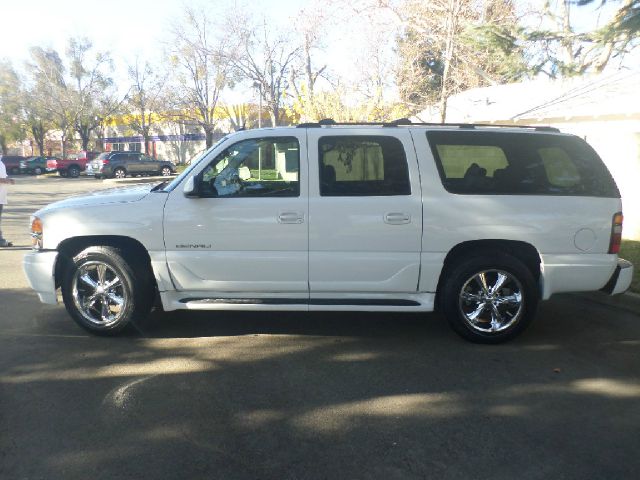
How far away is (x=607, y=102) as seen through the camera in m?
13.1

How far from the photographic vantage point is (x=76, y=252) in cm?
503

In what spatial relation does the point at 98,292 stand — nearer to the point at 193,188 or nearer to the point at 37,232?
the point at 37,232

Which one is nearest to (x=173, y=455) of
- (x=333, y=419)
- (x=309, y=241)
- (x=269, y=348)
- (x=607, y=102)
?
(x=333, y=419)

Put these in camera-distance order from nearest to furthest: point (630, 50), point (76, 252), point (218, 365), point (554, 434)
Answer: point (554, 434) < point (218, 365) < point (76, 252) < point (630, 50)

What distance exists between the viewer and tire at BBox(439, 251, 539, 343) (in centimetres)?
471

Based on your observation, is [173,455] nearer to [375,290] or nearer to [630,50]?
[375,290]

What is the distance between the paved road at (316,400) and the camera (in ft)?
9.90

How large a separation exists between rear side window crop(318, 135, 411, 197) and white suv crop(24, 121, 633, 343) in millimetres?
11

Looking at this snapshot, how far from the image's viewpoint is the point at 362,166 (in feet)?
15.7

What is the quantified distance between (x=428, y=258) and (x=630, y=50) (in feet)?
42.0

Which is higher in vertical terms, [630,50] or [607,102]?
[630,50]

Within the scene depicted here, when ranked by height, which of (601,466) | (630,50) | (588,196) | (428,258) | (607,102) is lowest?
(601,466)

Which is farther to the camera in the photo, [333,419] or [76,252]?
[76,252]

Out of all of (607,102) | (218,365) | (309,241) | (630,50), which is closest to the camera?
(218,365)
